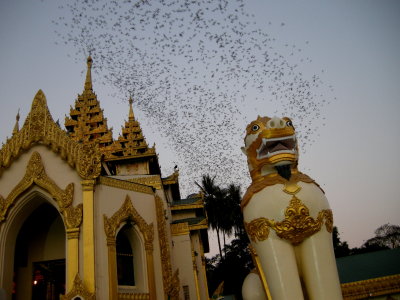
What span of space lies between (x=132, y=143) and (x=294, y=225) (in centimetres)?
1619

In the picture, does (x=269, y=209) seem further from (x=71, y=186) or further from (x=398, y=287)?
(x=71, y=186)

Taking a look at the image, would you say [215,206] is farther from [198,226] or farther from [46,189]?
[46,189]

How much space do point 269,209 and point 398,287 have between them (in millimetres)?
4774

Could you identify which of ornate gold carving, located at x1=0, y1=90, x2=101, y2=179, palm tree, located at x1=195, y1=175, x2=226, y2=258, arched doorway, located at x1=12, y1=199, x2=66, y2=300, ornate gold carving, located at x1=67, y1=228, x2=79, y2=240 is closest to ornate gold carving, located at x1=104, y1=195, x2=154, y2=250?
ornate gold carving, located at x1=67, y1=228, x2=79, y2=240

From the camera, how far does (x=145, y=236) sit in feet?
36.9

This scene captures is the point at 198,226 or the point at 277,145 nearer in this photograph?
the point at 277,145

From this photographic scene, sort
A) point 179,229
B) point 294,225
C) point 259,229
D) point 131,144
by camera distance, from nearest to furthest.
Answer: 1. point 294,225
2. point 259,229
3. point 179,229
4. point 131,144

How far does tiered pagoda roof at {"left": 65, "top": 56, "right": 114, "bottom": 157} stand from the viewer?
20.2 metres

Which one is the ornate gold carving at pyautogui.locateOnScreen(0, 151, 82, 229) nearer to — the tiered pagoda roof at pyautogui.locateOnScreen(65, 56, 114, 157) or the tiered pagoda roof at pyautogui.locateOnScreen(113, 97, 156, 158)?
the tiered pagoda roof at pyautogui.locateOnScreen(113, 97, 156, 158)

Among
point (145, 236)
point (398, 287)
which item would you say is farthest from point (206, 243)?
point (398, 287)

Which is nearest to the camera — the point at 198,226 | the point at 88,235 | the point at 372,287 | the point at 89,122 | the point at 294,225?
the point at 294,225

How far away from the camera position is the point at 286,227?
4465 millimetres

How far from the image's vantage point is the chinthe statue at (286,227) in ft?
14.2

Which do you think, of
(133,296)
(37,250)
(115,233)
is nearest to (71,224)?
(115,233)
